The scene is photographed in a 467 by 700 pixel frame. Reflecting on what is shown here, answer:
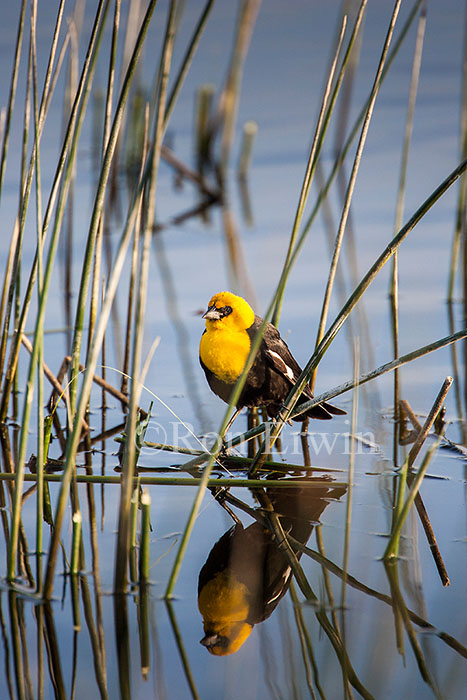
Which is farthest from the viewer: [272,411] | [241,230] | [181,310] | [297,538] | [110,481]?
[241,230]

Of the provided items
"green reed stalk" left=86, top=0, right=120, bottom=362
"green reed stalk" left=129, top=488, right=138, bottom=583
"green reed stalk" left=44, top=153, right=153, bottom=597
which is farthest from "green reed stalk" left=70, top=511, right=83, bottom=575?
"green reed stalk" left=86, top=0, right=120, bottom=362

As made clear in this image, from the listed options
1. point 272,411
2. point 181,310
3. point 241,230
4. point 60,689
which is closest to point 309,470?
point 272,411

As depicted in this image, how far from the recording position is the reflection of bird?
2.24m

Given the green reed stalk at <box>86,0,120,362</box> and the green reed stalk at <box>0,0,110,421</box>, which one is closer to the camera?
the green reed stalk at <box>0,0,110,421</box>

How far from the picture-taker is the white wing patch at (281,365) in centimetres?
352

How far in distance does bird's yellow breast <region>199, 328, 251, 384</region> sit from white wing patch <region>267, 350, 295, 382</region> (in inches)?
5.5

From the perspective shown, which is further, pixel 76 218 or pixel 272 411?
pixel 76 218

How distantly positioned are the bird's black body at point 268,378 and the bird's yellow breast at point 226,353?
4 cm

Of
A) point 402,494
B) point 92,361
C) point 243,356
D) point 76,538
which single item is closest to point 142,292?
point 92,361

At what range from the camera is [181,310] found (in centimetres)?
570

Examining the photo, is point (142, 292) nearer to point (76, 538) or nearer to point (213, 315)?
point (76, 538)

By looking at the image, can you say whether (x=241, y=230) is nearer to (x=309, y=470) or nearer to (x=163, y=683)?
(x=309, y=470)

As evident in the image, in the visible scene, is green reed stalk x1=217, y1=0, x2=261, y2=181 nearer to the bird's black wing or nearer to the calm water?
the calm water

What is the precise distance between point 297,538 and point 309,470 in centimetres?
59
